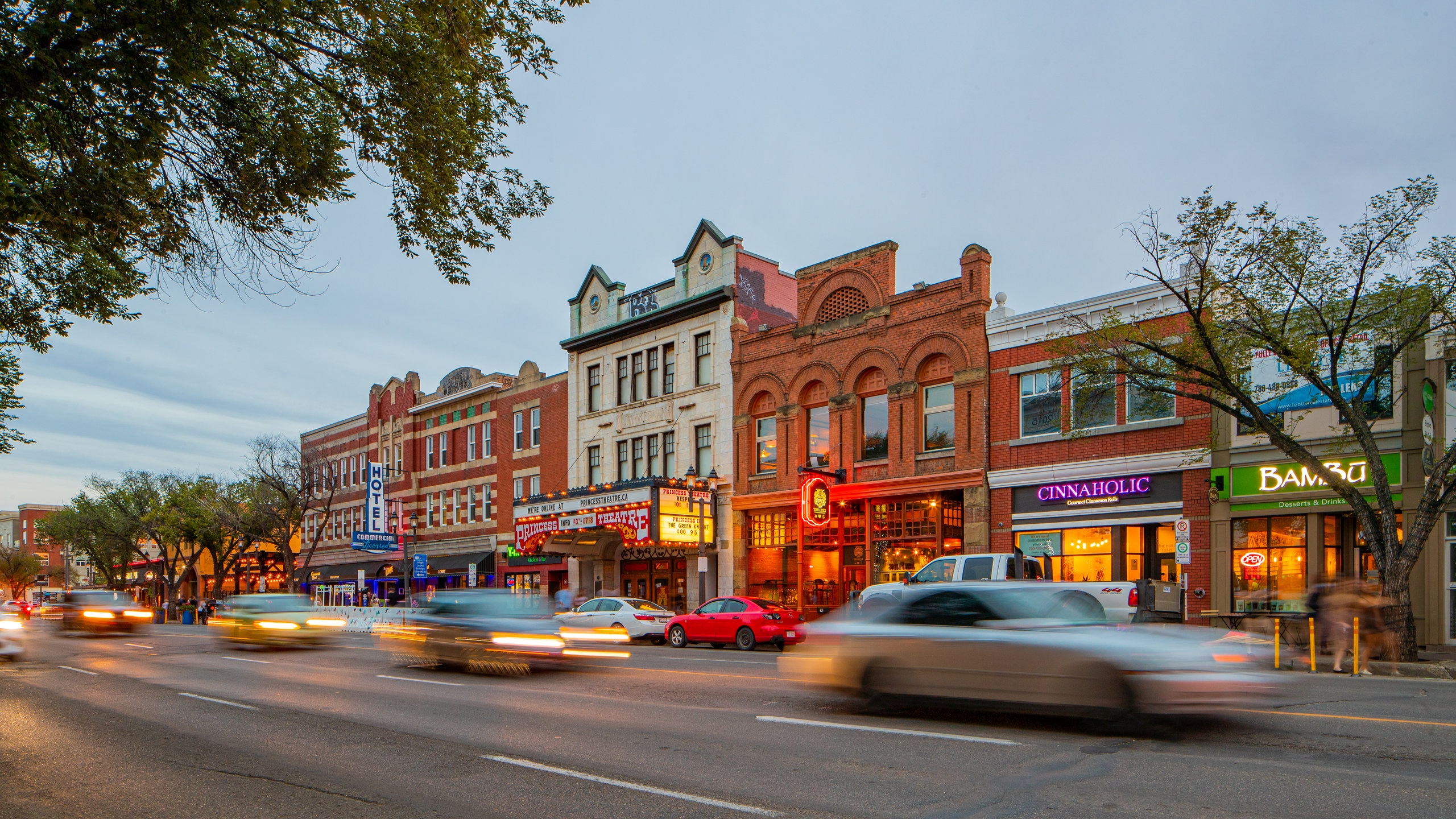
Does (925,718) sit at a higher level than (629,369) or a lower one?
lower

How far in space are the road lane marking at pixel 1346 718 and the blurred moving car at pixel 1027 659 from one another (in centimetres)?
56

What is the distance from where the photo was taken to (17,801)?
7.43m

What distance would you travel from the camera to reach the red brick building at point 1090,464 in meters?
24.4

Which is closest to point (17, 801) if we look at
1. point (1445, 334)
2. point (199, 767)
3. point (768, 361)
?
point (199, 767)

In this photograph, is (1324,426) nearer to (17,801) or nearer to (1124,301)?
(1124,301)

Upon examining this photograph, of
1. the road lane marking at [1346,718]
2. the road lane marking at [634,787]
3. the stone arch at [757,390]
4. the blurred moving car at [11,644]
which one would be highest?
the stone arch at [757,390]

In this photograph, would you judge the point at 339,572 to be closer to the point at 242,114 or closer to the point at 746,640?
the point at 746,640

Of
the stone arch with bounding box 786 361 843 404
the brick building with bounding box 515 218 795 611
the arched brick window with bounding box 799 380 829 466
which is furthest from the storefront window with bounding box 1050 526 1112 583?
the brick building with bounding box 515 218 795 611

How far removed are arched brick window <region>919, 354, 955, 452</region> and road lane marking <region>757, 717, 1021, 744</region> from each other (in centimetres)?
1944

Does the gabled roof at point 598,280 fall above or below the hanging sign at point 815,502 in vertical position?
above

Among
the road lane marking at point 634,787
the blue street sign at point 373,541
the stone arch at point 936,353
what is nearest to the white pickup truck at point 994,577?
the stone arch at point 936,353

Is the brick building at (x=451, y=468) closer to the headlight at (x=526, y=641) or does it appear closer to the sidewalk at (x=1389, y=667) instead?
the headlight at (x=526, y=641)

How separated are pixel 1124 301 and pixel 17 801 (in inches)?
955

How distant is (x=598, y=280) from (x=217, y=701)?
96.7ft
